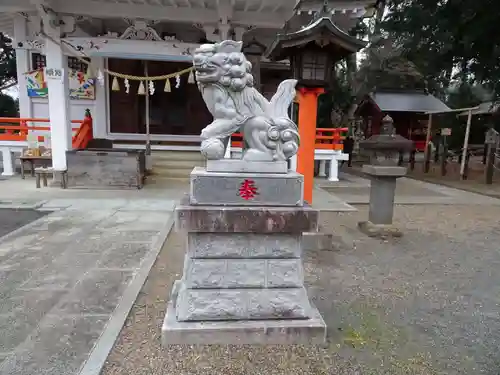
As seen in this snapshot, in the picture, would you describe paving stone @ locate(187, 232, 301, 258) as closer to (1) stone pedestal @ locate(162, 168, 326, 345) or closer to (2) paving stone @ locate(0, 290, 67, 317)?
(1) stone pedestal @ locate(162, 168, 326, 345)

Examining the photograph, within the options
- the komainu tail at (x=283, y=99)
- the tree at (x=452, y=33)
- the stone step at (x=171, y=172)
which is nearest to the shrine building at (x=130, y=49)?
the stone step at (x=171, y=172)

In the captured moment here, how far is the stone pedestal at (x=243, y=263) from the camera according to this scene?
2.66 meters

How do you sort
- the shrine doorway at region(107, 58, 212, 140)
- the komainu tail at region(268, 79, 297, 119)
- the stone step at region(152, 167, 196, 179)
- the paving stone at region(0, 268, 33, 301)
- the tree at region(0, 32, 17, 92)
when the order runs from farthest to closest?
1. the tree at region(0, 32, 17, 92)
2. the shrine doorway at region(107, 58, 212, 140)
3. the stone step at region(152, 167, 196, 179)
4. the paving stone at region(0, 268, 33, 301)
5. the komainu tail at region(268, 79, 297, 119)

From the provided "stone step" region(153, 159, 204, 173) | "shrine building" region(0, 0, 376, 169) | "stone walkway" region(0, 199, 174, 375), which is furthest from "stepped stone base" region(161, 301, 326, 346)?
"stone step" region(153, 159, 204, 173)

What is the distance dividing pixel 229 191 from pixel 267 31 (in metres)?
8.87

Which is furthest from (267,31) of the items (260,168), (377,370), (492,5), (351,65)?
(351,65)

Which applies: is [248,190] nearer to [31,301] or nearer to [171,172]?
[31,301]

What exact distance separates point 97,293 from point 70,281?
46 centimetres

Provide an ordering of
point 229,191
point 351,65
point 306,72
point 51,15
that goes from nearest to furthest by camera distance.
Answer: point 229,191, point 306,72, point 51,15, point 351,65

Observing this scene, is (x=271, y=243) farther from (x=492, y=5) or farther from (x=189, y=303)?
(x=492, y=5)

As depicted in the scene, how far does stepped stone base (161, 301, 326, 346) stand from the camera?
2.73 m

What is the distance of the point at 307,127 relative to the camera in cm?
518

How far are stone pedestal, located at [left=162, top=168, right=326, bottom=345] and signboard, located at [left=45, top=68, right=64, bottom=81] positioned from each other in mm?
7369

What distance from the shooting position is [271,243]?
2801 millimetres
